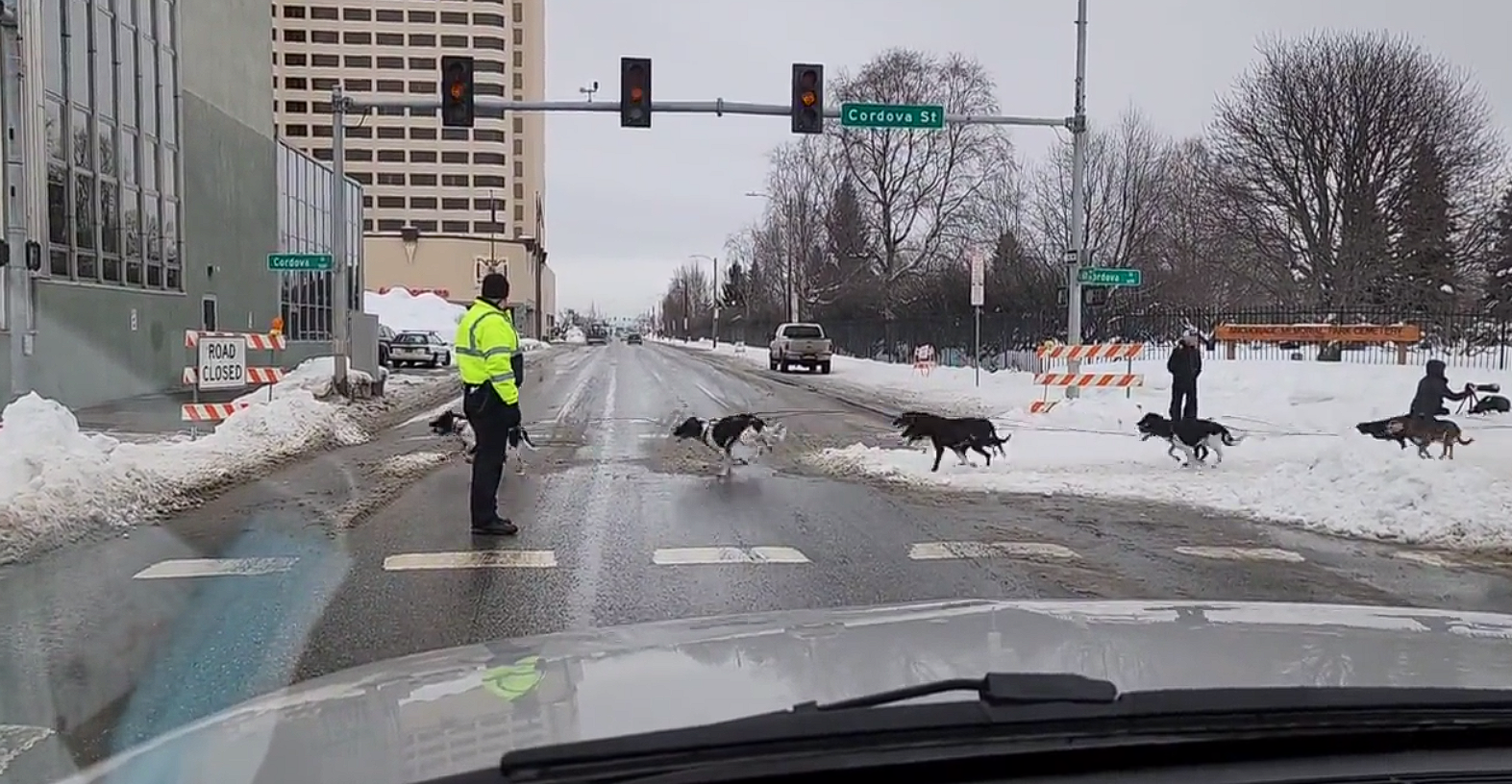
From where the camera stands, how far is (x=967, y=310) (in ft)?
158

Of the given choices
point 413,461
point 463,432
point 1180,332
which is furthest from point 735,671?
point 1180,332

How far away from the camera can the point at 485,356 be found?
9.96 metres

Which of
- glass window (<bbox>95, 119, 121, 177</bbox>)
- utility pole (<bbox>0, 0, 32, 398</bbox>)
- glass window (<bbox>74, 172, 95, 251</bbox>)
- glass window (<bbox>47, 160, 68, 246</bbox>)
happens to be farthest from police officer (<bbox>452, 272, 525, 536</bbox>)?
glass window (<bbox>95, 119, 121, 177</bbox>)

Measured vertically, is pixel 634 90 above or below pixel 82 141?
above

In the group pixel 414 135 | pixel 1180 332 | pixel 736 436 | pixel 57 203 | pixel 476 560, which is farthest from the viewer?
pixel 414 135

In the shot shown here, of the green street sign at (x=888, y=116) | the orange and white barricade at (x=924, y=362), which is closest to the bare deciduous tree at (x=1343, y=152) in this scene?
the orange and white barricade at (x=924, y=362)

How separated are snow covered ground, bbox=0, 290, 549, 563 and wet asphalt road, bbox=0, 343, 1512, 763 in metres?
0.47

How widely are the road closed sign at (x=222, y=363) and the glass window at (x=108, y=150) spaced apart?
897 centimetres

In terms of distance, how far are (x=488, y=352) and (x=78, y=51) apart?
58.8ft

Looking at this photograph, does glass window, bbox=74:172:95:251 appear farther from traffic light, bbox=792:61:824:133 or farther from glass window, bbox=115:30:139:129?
traffic light, bbox=792:61:824:133

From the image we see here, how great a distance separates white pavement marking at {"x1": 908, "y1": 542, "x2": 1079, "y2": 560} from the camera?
927 cm

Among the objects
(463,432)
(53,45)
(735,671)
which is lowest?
(463,432)

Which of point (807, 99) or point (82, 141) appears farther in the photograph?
point (82, 141)

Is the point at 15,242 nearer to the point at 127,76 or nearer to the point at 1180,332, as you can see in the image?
the point at 127,76
